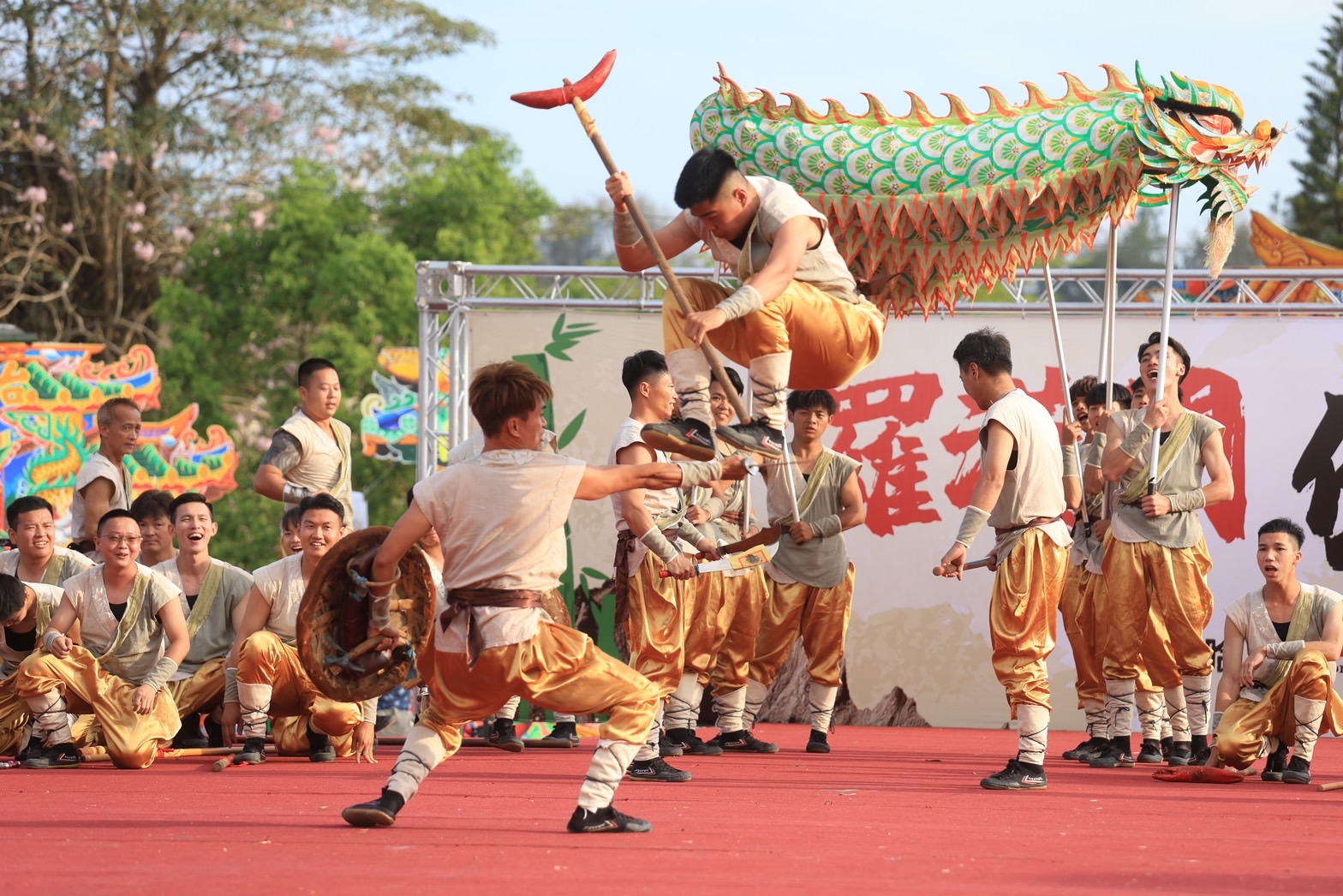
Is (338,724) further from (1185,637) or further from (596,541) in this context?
(1185,637)

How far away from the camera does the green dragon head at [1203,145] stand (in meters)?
6.39

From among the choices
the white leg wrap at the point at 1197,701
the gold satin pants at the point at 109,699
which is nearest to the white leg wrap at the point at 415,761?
the gold satin pants at the point at 109,699

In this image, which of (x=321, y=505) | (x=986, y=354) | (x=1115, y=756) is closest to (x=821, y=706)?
(x=1115, y=756)

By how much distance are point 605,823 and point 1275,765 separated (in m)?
3.23

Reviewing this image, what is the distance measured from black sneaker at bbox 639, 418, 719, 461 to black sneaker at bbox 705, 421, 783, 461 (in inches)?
2.4

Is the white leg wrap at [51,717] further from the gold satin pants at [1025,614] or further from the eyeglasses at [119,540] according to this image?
the gold satin pants at [1025,614]

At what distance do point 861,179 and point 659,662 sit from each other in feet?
6.67

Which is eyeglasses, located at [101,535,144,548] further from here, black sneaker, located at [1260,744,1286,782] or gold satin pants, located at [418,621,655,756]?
black sneaker, located at [1260,744,1286,782]

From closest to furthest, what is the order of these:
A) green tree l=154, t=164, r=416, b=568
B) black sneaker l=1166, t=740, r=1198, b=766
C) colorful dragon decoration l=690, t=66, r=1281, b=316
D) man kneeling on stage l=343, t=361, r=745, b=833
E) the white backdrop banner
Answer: man kneeling on stage l=343, t=361, r=745, b=833 → colorful dragon decoration l=690, t=66, r=1281, b=316 → black sneaker l=1166, t=740, r=1198, b=766 → the white backdrop banner → green tree l=154, t=164, r=416, b=568

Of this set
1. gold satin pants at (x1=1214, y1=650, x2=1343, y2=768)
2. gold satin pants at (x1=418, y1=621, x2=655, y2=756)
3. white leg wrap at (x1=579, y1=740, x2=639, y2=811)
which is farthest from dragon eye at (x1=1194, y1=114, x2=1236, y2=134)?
white leg wrap at (x1=579, y1=740, x2=639, y2=811)

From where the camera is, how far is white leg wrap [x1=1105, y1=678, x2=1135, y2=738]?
24.5 feet

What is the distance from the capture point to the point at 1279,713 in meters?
6.63

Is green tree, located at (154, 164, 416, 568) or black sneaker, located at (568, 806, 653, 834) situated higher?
green tree, located at (154, 164, 416, 568)

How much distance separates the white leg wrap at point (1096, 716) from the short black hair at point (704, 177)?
3.69 m
